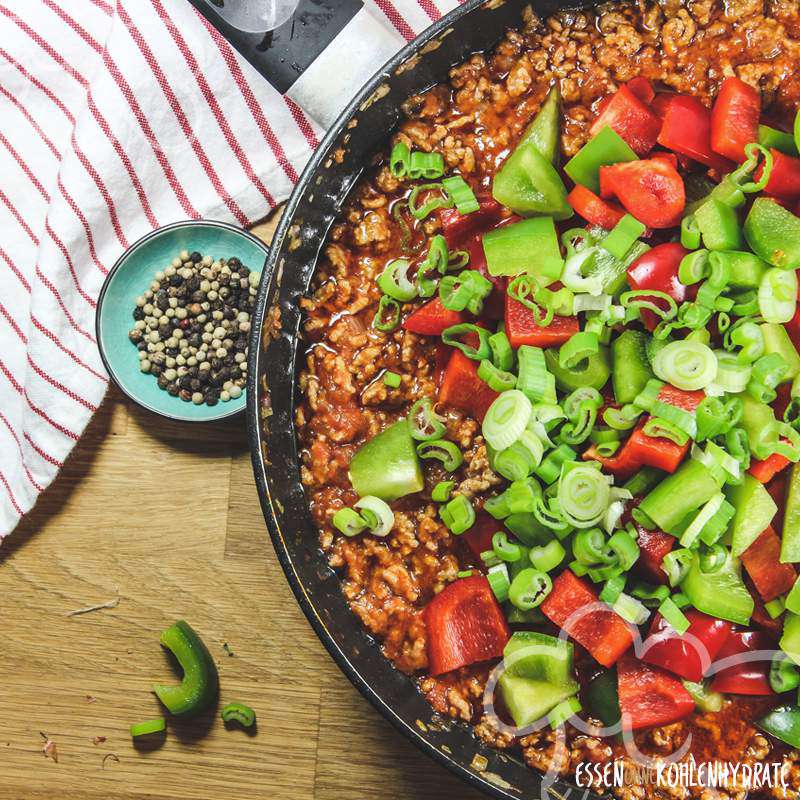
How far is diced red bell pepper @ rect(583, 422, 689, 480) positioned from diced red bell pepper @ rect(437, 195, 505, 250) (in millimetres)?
741

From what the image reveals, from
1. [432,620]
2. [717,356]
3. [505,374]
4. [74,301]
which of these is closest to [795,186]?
[717,356]

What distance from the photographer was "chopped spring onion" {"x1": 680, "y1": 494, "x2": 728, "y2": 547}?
230cm

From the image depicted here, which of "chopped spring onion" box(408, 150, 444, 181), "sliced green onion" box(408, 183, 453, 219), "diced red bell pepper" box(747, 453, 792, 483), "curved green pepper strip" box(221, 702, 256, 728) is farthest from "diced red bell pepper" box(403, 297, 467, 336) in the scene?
"curved green pepper strip" box(221, 702, 256, 728)

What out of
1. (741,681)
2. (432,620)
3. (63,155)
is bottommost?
(741,681)

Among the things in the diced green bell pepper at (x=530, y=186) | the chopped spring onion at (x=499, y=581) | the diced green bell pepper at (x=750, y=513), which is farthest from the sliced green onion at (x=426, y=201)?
the diced green bell pepper at (x=750, y=513)

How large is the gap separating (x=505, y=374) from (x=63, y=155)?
6.18 feet

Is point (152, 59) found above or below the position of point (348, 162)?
above

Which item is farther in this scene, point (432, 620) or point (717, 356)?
point (432, 620)

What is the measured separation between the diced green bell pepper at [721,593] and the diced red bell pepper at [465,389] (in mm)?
738

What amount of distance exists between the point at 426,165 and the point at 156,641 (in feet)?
6.51

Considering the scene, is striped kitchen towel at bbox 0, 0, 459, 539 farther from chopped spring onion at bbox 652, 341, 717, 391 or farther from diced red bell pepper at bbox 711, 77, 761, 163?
chopped spring onion at bbox 652, 341, 717, 391

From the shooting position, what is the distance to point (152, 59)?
3033 millimetres

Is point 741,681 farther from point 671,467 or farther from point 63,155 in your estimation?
point 63,155

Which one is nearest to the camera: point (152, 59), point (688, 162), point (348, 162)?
point (688, 162)
